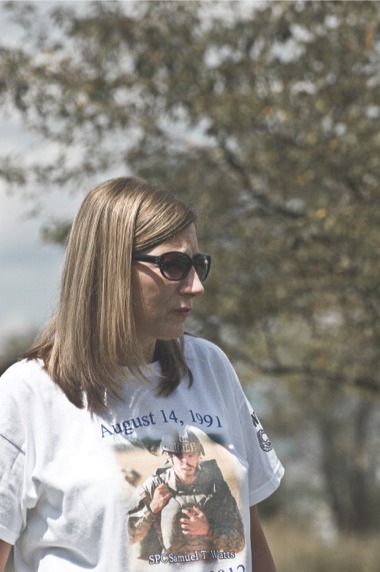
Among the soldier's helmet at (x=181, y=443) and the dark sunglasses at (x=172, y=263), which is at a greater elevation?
the dark sunglasses at (x=172, y=263)

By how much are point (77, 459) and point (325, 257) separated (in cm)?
682

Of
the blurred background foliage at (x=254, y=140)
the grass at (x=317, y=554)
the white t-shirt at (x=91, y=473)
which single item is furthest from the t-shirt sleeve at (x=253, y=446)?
the grass at (x=317, y=554)

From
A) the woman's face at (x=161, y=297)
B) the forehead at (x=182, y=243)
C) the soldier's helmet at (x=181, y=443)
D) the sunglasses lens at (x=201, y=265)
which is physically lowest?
the soldier's helmet at (x=181, y=443)

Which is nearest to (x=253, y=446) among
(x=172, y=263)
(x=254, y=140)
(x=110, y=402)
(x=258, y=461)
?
(x=258, y=461)

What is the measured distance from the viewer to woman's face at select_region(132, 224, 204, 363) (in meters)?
2.46

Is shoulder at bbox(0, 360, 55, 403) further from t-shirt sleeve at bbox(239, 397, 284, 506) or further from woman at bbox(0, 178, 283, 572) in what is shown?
t-shirt sleeve at bbox(239, 397, 284, 506)

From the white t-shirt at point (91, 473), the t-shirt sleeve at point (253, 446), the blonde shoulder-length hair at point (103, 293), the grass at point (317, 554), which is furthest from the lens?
the grass at point (317, 554)

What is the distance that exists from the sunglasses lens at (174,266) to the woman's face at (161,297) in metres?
0.01

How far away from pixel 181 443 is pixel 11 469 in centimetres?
37

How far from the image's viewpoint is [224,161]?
389 inches

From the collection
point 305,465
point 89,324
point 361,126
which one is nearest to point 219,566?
point 89,324

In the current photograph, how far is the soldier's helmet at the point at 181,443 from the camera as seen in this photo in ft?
8.02

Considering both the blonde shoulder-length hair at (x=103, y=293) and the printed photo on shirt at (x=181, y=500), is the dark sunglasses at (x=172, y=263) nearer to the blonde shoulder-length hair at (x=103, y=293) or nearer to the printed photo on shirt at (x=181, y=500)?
the blonde shoulder-length hair at (x=103, y=293)

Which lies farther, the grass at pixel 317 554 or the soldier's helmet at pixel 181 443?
the grass at pixel 317 554
